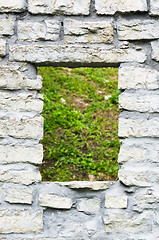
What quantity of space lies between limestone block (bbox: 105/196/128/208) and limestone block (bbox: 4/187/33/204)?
22.0 inches

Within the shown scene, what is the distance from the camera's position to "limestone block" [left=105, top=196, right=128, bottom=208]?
2014 mm

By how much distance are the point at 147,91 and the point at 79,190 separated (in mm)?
880

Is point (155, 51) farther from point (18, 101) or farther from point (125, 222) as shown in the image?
point (125, 222)

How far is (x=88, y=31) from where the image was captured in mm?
2021

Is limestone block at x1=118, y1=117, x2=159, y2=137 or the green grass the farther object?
the green grass

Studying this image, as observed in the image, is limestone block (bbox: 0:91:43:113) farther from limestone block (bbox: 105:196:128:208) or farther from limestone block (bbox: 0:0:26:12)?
limestone block (bbox: 105:196:128:208)

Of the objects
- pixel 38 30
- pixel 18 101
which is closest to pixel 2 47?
pixel 38 30

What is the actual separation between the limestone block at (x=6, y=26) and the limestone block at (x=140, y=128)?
1.07 metres

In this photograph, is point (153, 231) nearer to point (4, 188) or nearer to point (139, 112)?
Result: point (139, 112)

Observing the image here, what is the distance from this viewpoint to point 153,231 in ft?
6.71

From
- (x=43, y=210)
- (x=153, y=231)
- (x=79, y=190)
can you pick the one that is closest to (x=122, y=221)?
(x=153, y=231)

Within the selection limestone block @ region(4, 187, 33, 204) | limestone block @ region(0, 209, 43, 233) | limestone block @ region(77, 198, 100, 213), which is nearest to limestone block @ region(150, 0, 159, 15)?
limestone block @ region(77, 198, 100, 213)

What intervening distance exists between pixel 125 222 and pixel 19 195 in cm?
79

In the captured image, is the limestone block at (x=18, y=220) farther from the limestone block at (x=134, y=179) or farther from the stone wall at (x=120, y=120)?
the limestone block at (x=134, y=179)
